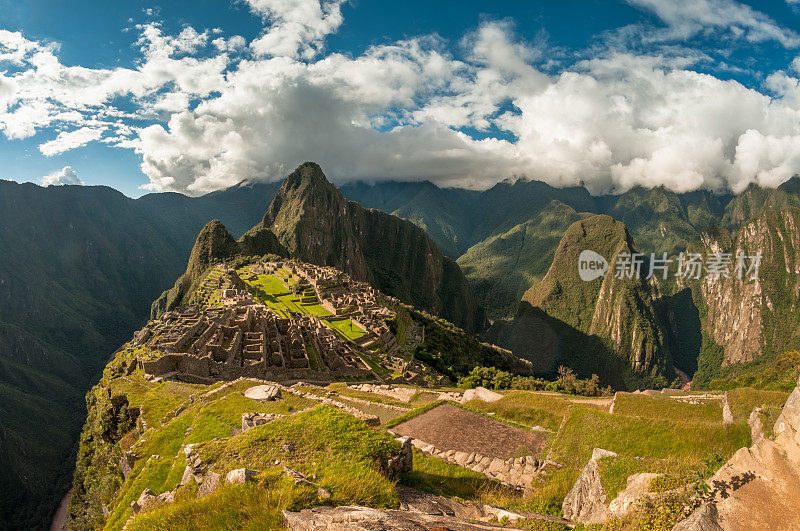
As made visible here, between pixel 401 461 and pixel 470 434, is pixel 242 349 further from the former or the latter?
pixel 401 461

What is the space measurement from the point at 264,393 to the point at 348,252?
147025 mm

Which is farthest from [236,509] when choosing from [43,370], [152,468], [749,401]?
[43,370]

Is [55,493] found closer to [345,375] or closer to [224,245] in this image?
[345,375]

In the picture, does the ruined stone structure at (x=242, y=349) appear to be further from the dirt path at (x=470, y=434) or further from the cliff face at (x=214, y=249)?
the cliff face at (x=214, y=249)

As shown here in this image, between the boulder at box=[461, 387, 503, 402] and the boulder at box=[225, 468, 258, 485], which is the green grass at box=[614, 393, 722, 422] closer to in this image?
the boulder at box=[461, 387, 503, 402]

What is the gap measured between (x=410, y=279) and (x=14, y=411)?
141773mm

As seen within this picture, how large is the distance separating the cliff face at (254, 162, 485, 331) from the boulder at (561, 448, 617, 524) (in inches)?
5779

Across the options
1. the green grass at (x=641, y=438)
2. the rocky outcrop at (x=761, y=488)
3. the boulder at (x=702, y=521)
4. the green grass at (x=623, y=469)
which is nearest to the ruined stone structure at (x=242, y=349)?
the green grass at (x=641, y=438)

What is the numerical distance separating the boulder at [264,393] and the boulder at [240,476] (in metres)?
13.2

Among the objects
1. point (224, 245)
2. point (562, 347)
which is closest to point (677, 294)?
point (562, 347)

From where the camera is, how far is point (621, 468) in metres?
7.95

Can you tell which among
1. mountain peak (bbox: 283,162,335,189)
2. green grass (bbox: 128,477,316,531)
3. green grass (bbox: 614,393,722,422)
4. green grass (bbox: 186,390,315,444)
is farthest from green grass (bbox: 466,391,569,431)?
mountain peak (bbox: 283,162,335,189)

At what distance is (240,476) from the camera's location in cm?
703

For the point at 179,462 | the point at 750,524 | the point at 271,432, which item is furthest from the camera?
the point at 179,462
